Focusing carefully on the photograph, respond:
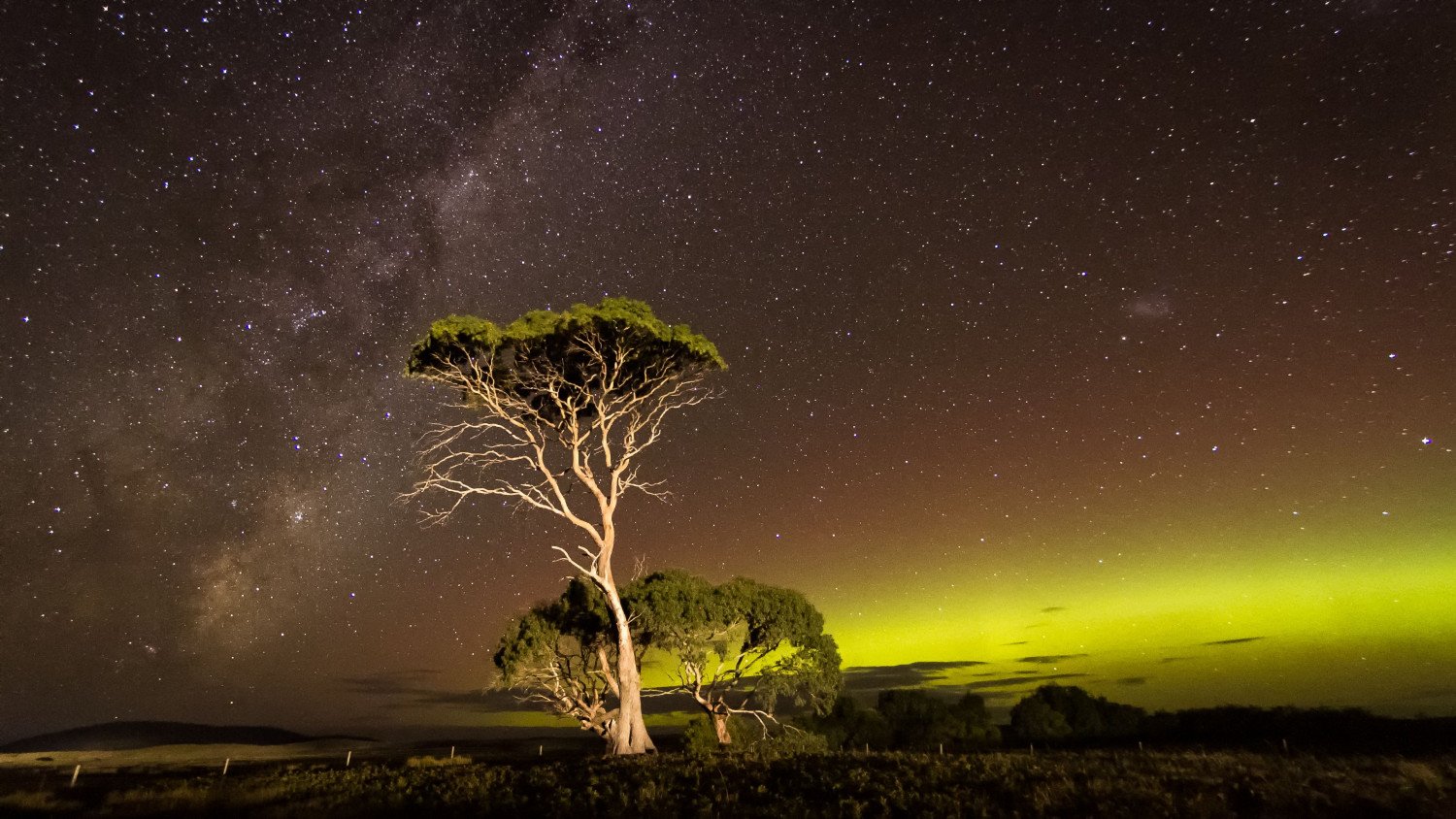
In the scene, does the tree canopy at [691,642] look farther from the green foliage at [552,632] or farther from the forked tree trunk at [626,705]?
the forked tree trunk at [626,705]

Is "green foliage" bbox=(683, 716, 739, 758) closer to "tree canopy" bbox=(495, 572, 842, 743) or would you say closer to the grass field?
"tree canopy" bbox=(495, 572, 842, 743)

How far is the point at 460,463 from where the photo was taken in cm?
2552

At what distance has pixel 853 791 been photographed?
11.2 m

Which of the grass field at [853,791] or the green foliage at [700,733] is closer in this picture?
the grass field at [853,791]

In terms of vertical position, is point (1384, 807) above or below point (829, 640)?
below

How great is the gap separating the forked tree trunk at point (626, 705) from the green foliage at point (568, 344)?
768 centimetres

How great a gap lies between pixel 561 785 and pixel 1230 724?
75736 mm

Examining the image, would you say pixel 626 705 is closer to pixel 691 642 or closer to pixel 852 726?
pixel 691 642

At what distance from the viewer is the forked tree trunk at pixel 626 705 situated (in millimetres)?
22188

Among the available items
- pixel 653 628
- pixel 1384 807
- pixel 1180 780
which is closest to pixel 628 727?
pixel 653 628

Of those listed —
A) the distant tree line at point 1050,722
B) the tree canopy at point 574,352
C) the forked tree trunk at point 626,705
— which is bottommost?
the distant tree line at point 1050,722

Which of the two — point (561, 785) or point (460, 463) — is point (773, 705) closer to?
point (460, 463)

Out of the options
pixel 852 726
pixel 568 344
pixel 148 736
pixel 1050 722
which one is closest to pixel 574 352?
pixel 568 344

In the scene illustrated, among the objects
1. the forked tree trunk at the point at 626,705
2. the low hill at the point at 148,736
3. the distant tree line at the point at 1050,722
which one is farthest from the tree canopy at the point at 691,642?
the low hill at the point at 148,736
